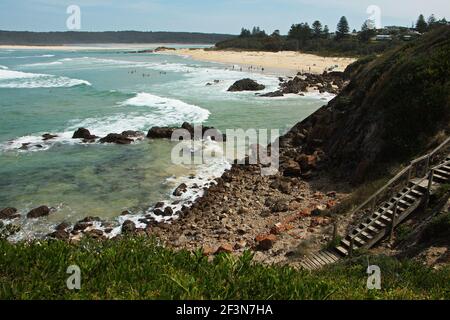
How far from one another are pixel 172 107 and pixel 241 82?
14.5 m

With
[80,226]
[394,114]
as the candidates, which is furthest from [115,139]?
[394,114]

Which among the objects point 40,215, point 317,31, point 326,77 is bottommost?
point 40,215

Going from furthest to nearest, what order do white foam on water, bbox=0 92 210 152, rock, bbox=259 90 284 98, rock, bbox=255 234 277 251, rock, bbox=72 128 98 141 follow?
rock, bbox=259 90 284 98, rock, bbox=72 128 98 141, white foam on water, bbox=0 92 210 152, rock, bbox=255 234 277 251

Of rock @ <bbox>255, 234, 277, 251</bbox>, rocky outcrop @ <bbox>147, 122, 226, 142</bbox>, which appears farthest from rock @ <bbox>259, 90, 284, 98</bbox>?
rock @ <bbox>255, 234, 277, 251</bbox>

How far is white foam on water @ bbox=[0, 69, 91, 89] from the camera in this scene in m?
62.0

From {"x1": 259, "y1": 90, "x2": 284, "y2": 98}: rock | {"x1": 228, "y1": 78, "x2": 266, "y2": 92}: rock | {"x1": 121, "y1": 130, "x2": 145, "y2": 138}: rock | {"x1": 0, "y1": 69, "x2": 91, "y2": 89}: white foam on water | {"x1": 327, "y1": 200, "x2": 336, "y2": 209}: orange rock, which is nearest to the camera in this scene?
{"x1": 327, "y1": 200, "x2": 336, "y2": 209}: orange rock

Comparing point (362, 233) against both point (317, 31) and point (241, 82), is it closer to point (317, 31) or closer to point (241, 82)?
point (241, 82)

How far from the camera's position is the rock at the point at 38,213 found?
17.4 metres

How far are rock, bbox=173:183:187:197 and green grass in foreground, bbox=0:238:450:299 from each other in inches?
447

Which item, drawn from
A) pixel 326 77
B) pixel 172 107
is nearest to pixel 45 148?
pixel 172 107

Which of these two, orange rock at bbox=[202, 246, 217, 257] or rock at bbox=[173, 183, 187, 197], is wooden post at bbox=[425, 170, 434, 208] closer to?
orange rock at bbox=[202, 246, 217, 257]

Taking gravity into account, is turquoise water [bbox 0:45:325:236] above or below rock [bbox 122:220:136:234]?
above
